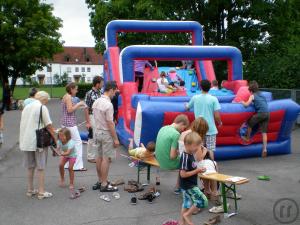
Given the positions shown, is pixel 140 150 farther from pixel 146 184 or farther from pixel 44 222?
pixel 44 222

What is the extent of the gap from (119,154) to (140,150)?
123 inches

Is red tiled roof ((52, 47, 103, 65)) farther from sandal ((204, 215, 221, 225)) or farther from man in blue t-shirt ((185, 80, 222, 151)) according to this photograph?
sandal ((204, 215, 221, 225))

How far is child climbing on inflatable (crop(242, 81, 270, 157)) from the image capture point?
987cm

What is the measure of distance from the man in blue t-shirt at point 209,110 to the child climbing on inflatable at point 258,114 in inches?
70.3

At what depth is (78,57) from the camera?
345 feet

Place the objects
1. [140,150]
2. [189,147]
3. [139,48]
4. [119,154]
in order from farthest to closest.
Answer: [139,48] → [119,154] → [140,150] → [189,147]

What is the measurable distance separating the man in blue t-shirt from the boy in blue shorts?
272 cm

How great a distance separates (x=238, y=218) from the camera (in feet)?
19.9

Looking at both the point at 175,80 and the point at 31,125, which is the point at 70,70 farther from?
the point at 31,125

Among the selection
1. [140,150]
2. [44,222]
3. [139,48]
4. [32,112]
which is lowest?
[44,222]

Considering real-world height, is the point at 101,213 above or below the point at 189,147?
below

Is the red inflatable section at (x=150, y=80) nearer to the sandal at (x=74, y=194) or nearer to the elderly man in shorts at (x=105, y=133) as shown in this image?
the elderly man in shorts at (x=105, y=133)

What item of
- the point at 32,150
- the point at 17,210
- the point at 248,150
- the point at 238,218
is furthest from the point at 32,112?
the point at 248,150

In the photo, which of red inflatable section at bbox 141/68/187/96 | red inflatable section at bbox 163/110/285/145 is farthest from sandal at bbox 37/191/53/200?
red inflatable section at bbox 141/68/187/96
